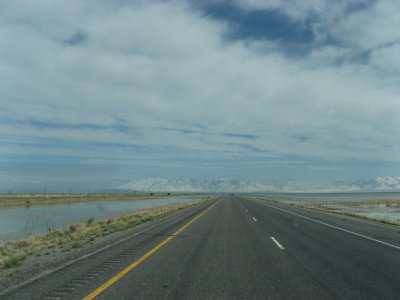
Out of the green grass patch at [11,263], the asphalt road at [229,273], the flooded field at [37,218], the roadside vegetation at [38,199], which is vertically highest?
Answer: the asphalt road at [229,273]

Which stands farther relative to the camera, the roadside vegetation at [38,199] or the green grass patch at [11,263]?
the roadside vegetation at [38,199]

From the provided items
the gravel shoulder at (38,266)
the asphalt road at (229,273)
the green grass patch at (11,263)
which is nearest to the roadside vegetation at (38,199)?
the gravel shoulder at (38,266)

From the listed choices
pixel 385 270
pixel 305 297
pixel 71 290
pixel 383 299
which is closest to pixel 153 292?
pixel 71 290

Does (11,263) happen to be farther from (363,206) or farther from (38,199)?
(38,199)

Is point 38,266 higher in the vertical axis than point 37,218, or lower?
higher

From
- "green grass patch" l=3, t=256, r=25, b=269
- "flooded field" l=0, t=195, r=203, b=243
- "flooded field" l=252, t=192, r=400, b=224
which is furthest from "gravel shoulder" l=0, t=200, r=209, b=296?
"flooded field" l=252, t=192, r=400, b=224

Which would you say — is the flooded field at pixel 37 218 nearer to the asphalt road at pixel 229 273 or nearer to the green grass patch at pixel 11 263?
the green grass patch at pixel 11 263

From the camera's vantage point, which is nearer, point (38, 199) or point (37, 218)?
point (37, 218)

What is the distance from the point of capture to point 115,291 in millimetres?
5953

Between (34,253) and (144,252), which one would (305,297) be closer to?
(144,252)

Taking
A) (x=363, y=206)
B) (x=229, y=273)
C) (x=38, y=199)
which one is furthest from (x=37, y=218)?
(x=363, y=206)

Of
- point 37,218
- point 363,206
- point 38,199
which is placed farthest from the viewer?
point 38,199

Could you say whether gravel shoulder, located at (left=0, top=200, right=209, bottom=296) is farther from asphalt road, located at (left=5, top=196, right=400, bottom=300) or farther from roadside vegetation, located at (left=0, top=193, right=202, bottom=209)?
roadside vegetation, located at (left=0, top=193, right=202, bottom=209)

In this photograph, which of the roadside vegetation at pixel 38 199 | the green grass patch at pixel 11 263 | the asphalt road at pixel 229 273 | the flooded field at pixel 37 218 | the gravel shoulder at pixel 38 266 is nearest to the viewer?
the asphalt road at pixel 229 273
